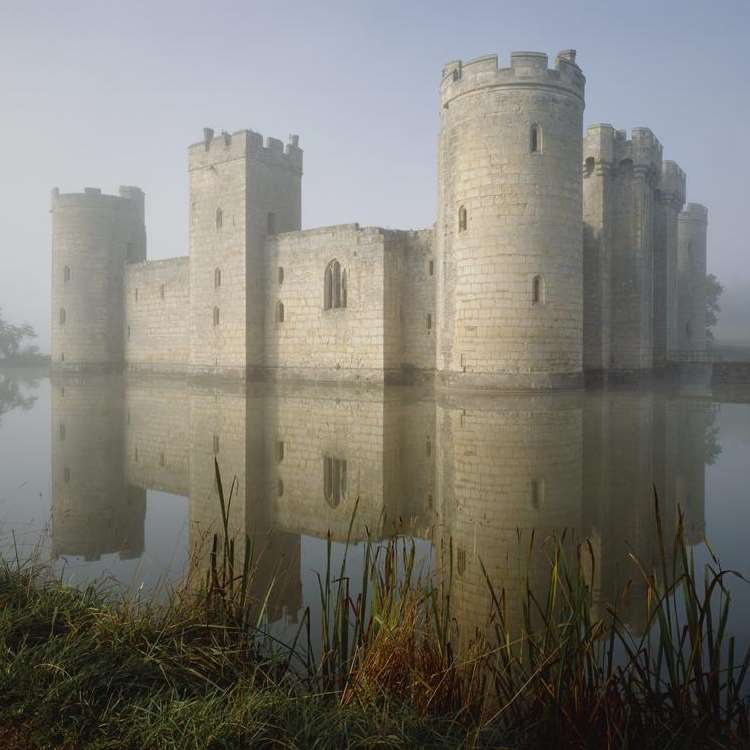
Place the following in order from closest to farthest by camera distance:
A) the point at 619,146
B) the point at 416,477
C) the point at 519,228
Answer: the point at 416,477 < the point at 519,228 < the point at 619,146

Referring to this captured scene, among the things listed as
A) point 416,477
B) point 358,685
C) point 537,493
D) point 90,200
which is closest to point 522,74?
point 416,477

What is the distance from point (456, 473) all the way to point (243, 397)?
10439 mm

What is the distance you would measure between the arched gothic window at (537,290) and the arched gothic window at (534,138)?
9.60 feet

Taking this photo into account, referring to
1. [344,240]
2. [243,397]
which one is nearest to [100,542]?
[243,397]

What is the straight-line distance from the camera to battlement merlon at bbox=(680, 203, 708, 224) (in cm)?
2939

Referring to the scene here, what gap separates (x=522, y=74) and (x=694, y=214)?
57.6 ft

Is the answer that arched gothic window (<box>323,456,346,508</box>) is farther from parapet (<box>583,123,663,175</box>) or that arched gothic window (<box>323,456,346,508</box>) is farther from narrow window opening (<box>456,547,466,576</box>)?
parapet (<box>583,123,663,175</box>)

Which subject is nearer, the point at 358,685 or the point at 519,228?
the point at 358,685

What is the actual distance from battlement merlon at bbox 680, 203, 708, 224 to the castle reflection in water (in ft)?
62.7

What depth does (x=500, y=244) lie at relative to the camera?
15.4m

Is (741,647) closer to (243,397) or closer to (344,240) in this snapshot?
(243,397)

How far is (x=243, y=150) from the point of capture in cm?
2208

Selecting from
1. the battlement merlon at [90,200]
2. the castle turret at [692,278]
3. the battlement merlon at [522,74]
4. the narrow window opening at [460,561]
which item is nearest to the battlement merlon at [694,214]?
the castle turret at [692,278]

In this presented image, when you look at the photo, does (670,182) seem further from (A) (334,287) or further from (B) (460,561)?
(B) (460,561)
